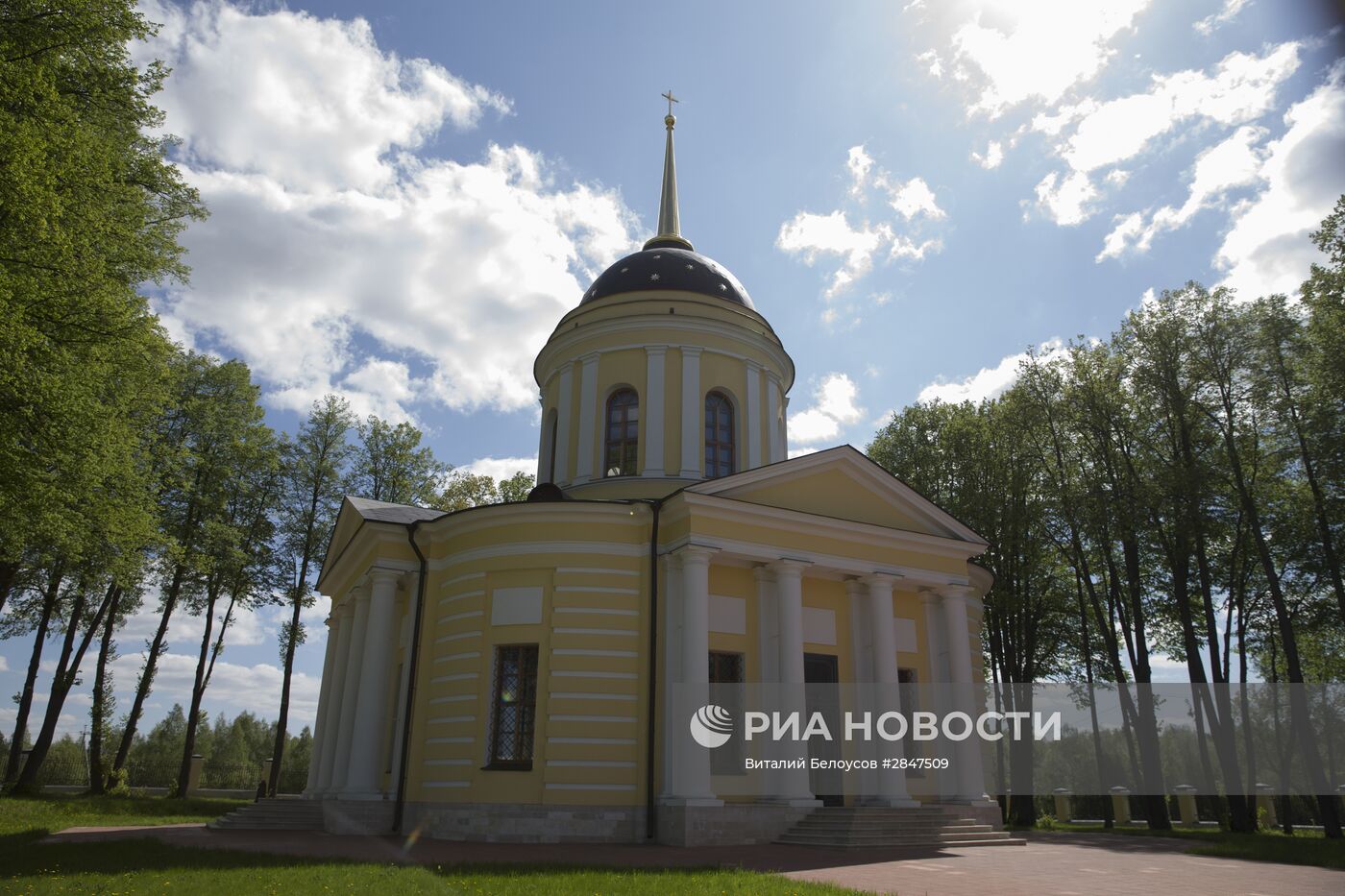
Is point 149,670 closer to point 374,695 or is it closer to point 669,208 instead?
point 374,695

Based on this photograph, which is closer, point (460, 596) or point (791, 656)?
point (791, 656)

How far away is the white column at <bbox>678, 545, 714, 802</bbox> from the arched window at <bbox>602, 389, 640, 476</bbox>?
537 centimetres

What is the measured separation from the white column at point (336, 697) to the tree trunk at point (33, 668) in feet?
Result: 26.3

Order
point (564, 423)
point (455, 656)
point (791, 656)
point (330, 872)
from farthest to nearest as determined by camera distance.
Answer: point (564, 423) → point (455, 656) → point (791, 656) → point (330, 872)

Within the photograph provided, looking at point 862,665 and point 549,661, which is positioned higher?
point 862,665

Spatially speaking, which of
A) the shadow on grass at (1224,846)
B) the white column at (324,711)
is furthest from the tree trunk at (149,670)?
the shadow on grass at (1224,846)

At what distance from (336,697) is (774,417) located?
41.1ft

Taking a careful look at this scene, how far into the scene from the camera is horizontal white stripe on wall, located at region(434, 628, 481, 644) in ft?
52.0

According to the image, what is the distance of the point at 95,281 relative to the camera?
12438 mm

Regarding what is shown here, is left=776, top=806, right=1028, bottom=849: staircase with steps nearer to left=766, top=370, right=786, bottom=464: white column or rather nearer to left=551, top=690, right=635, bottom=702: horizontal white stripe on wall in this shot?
left=551, top=690, right=635, bottom=702: horizontal white stripe on wall

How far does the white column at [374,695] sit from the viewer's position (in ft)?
53.0

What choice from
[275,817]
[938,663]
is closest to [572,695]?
[275,817]

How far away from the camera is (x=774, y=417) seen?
2175cm

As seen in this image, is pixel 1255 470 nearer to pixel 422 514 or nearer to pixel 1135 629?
pixel 1135 629
